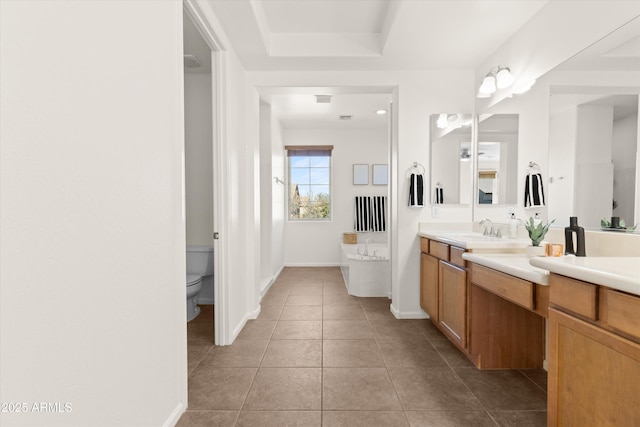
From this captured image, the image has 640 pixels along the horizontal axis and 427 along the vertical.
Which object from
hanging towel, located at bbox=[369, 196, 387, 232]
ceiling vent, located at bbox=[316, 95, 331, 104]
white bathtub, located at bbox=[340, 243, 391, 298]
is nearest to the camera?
white bathtub, located at bbox=[340, 243, 391, 298]

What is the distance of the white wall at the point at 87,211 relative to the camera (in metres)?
0.77

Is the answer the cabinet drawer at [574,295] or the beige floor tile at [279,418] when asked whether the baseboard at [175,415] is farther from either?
the cabinet drawer at [574,295]

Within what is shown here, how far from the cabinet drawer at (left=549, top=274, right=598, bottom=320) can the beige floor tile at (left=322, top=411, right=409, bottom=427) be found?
948 mm

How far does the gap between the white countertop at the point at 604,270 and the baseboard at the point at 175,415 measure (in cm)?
179

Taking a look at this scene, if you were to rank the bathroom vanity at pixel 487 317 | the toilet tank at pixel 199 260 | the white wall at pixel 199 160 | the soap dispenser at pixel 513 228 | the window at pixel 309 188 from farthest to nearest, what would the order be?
the window at pixel 309 188, the white wall at pixel 199 160, the toilet tank at pixel 199 260, the soap dispenser at pixel 513 228, the bathroom vanity at pixel 487 317

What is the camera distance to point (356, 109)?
15.4ft

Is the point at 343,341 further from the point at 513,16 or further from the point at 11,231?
the point at 513,16

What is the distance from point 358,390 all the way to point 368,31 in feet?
9.17

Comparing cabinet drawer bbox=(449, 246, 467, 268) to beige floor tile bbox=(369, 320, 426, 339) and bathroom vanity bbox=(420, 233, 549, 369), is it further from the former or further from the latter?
beige floor tile bbox=(369, 320, 426, 339)

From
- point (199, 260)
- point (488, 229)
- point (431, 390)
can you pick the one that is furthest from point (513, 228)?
point (199, 260)

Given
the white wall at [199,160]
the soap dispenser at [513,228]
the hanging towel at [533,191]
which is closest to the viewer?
the hanging towel at [533,191]

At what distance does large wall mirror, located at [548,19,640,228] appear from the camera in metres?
1.53

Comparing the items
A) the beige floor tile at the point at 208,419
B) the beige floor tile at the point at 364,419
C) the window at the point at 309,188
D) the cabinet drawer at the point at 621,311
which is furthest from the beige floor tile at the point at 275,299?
the cabinet drawer at the point at 621,311

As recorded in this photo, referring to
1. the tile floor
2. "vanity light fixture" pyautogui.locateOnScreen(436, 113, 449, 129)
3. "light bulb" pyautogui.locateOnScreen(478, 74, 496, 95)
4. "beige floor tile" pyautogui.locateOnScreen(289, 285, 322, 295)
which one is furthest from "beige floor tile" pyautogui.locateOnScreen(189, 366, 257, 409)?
"light bulb" pyautogui.locateOnScreen(478, 74, 496, 95)
